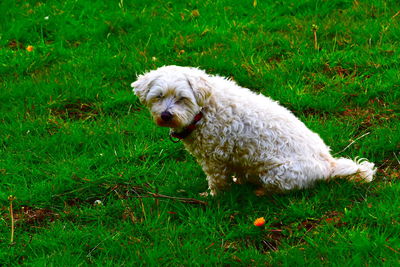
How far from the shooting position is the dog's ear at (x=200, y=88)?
4.42 meters

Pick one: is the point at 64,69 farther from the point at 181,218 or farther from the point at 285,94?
the point at 181,218

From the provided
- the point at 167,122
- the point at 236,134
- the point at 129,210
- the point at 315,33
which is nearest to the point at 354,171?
the point at 236,134

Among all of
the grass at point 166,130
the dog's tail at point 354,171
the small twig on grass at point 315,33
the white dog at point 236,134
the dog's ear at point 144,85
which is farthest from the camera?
the small twig on grass at point 315,33

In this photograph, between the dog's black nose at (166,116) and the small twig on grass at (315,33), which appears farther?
the small twig on grass at (315,33)

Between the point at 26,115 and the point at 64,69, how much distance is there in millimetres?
1000

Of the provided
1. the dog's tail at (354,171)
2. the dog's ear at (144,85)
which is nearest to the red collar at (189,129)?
the dog's ear at (144,85)

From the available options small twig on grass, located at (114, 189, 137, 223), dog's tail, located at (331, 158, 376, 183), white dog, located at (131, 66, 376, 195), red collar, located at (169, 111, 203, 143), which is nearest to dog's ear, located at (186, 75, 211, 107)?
white dog, located at (131, 66, 376, 195)

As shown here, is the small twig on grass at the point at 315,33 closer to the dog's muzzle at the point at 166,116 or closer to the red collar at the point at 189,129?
the red collar at the point at 189,129

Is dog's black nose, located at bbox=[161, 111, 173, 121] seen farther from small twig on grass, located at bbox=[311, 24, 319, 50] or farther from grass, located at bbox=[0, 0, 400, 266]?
small twig on grass, located at bbox=[311, 24, 319, 50]

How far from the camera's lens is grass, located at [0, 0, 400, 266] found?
3932 mm

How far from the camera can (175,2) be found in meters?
8.20

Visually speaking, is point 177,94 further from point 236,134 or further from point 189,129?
point 236,134

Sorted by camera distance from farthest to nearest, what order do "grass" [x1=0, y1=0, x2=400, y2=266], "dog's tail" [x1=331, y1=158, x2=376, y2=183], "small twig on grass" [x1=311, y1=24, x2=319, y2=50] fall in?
"small twig on grass" [x1=311, y1=24, x2=319, y2=50], "dog's tail" [x1=331, y1=158, x2=376, y2=183], "grass" [x1=0, y1=0, x2=400, y2=266]

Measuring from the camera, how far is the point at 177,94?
4449 millimetres
